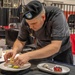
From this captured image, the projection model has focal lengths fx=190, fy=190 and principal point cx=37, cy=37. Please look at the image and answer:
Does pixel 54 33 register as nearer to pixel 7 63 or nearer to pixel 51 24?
pixel 51 24

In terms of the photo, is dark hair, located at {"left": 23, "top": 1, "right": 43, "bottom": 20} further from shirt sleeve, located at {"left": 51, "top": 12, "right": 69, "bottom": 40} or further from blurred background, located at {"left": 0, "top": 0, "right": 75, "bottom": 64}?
blurred background, located at {"left": 0, "top": 0, "right": 75, "bottom": 64}

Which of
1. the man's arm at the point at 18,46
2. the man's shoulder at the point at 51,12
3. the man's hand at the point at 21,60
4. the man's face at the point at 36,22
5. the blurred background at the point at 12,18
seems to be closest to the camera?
the man's hand at the point at 21,60

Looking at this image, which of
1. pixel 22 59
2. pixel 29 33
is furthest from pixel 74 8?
pixel 22 59

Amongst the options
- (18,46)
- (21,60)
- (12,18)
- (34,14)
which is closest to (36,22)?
(34,14)

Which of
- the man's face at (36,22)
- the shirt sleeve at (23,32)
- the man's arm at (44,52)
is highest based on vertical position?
the man's face at (36,22)

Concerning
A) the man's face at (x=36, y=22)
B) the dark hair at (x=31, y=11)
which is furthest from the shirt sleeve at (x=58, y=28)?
the dark hair at (x=31, y=11)

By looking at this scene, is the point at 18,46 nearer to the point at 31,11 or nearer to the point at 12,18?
the point at 31,11

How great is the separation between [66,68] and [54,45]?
22cm

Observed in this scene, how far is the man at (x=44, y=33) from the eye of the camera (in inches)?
57.1

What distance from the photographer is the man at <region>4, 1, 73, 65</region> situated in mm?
1451

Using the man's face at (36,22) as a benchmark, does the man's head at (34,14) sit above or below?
above

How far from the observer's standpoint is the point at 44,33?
1.73 meters

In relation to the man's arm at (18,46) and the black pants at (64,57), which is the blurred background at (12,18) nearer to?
the black pants at (64,57)

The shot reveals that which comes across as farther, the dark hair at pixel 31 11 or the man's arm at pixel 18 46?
the man's arm at pixel 18 46
